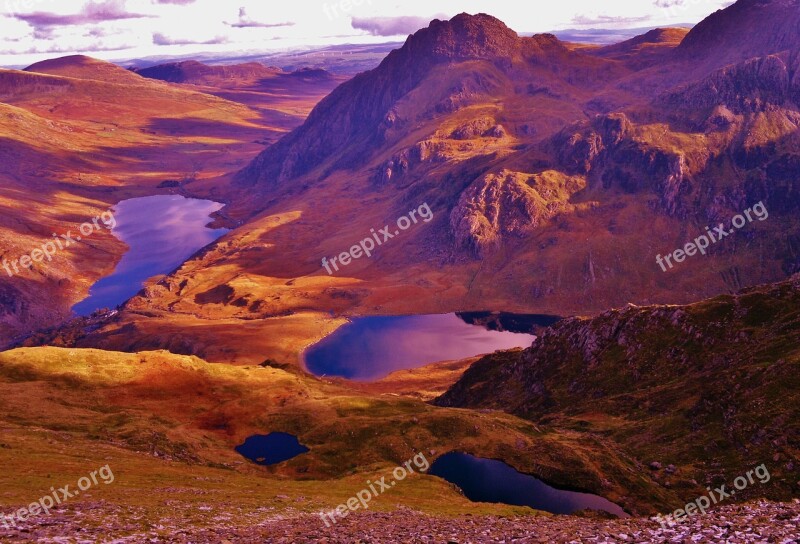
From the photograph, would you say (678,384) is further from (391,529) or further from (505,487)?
(391,529)

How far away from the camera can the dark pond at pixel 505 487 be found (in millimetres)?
96562

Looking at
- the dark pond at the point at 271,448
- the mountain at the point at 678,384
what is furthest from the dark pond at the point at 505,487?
the dark pond at the point at 271,448

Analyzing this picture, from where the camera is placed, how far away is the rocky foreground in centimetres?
4506

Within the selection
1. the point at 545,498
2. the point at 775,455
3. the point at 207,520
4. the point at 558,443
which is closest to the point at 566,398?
the point at 558,443

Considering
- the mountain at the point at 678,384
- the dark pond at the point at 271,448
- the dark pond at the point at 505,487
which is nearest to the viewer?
the dark pond at the point at 505,487

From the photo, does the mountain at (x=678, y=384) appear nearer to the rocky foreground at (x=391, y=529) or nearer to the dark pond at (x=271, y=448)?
the rocky foreground at (x=391, y=529)

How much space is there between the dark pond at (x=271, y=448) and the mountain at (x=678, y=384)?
53309 millimetres

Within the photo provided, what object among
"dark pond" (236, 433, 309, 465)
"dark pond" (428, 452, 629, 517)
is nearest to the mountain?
"dark pond" (428, 452, 629, 517)

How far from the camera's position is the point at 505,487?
10606 cm

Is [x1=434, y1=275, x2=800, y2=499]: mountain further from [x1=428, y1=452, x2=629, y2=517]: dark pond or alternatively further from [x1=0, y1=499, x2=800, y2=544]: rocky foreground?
[x1=0, y1=499, x2=800, y2=544]: rocky foreground

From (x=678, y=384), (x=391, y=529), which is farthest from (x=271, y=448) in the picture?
(x=678, y=384)

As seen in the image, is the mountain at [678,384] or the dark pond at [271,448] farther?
the dark pond at [271,448]

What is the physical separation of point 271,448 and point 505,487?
52243 mm

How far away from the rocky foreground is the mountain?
39796 millimetres
